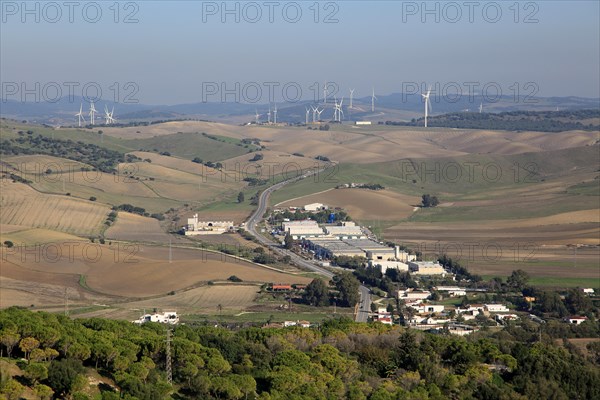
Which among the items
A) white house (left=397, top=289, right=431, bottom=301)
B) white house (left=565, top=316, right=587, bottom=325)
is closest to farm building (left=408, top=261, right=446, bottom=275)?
white house (left=397, top=289, right=431, bottom=301)

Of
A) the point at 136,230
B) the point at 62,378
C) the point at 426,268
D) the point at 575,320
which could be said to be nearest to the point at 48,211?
the point at 136,230

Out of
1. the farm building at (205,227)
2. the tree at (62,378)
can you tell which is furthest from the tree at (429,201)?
the tree at (62,378)

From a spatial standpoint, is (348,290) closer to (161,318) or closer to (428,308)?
(428,308)

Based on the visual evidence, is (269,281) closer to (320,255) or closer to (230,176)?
(320,255)

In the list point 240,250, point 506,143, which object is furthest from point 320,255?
point 506,143

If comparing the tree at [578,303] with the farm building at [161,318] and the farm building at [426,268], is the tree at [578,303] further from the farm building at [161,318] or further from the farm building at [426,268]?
the farm building at [161,318]
